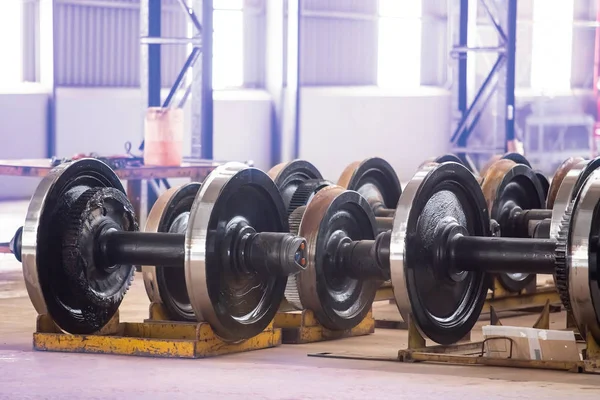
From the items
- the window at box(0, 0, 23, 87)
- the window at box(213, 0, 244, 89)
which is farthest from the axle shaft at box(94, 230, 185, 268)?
the window at box(213, 0, 244, 89)

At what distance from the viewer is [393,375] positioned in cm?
539

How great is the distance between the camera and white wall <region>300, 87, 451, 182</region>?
20.7 metres

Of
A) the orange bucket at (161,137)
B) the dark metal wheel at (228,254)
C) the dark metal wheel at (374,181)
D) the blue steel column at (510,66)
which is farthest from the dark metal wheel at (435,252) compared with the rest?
the blue steel column at (510,66)

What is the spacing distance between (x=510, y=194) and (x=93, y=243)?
10.9 ft

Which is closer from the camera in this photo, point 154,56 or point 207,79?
point 154,56

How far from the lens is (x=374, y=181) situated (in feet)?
28.8

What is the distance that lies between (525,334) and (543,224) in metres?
1.47

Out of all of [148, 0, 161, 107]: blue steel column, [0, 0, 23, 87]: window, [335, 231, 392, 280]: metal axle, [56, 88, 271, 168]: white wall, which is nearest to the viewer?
[335, 231, 392, 280]: metal axle

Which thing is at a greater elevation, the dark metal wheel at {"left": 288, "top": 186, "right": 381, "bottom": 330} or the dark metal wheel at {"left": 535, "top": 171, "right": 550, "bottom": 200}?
the dark metal wheel at {"left": 535, "top": 171, "right": 550, "bottom": 200}

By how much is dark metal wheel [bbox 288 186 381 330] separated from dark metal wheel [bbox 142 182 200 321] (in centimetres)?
60

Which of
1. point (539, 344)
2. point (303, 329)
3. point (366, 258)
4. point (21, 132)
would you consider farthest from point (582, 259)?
point (21, 132)

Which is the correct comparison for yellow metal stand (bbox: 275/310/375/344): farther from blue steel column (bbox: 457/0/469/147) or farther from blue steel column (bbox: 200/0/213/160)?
blue steel column (bbox: 457/0/469/147)

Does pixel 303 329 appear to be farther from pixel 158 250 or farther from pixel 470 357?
pixel 470 357

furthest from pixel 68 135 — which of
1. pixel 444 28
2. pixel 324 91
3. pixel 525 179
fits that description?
pixel 525 179
